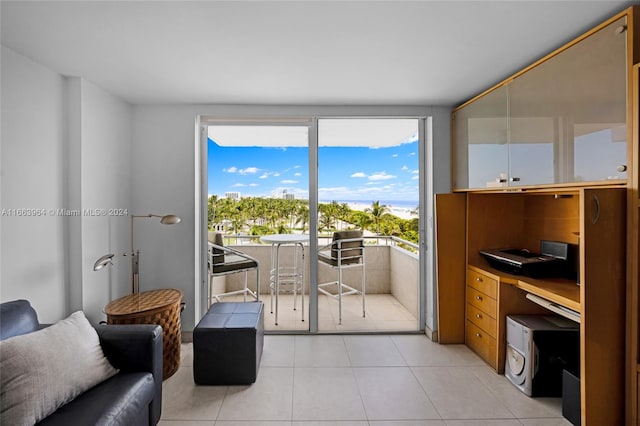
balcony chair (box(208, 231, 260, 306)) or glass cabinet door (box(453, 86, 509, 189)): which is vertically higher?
glass cabinet door (box(453, 86, 509, 189))

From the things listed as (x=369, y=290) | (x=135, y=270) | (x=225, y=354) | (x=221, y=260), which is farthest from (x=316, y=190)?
(x=369, y=290)

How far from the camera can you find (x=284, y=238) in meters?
3.71

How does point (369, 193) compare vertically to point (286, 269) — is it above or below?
above

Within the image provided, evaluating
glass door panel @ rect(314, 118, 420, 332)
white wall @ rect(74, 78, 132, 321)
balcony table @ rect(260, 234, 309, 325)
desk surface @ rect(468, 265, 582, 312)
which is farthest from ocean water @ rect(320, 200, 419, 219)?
white wall @ rect(74, 78, 132, 321)

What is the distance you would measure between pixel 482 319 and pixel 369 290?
6.42 feet

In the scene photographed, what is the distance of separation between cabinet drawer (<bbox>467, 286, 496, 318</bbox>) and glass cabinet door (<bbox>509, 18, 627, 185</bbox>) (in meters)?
1.05

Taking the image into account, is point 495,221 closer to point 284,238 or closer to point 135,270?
point 284,238

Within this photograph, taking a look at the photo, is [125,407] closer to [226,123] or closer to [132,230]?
[132,230]

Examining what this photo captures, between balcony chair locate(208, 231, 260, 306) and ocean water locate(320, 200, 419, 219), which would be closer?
balcony chair locate(208, 231, 260, 306)

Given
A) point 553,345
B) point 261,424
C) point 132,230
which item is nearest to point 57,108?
point 132,230

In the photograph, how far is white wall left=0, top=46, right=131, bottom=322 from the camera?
2109 millimetres

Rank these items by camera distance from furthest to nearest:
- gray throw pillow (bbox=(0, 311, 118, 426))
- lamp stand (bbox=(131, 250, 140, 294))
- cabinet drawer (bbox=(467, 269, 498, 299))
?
lamp stand (bbox=(131, 250, 140, 294)) < cabinet drawer (bbox=(467, 269, 498, 299)) < gray throw pillow (bbox=(0, 311, 118, 426))

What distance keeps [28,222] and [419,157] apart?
3399 millimetres

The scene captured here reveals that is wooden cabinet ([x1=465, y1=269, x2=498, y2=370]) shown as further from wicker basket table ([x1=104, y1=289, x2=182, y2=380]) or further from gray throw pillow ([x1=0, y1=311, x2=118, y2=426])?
gray throw pillow ([x1=0, y1=311, x2=118, y2=426])
